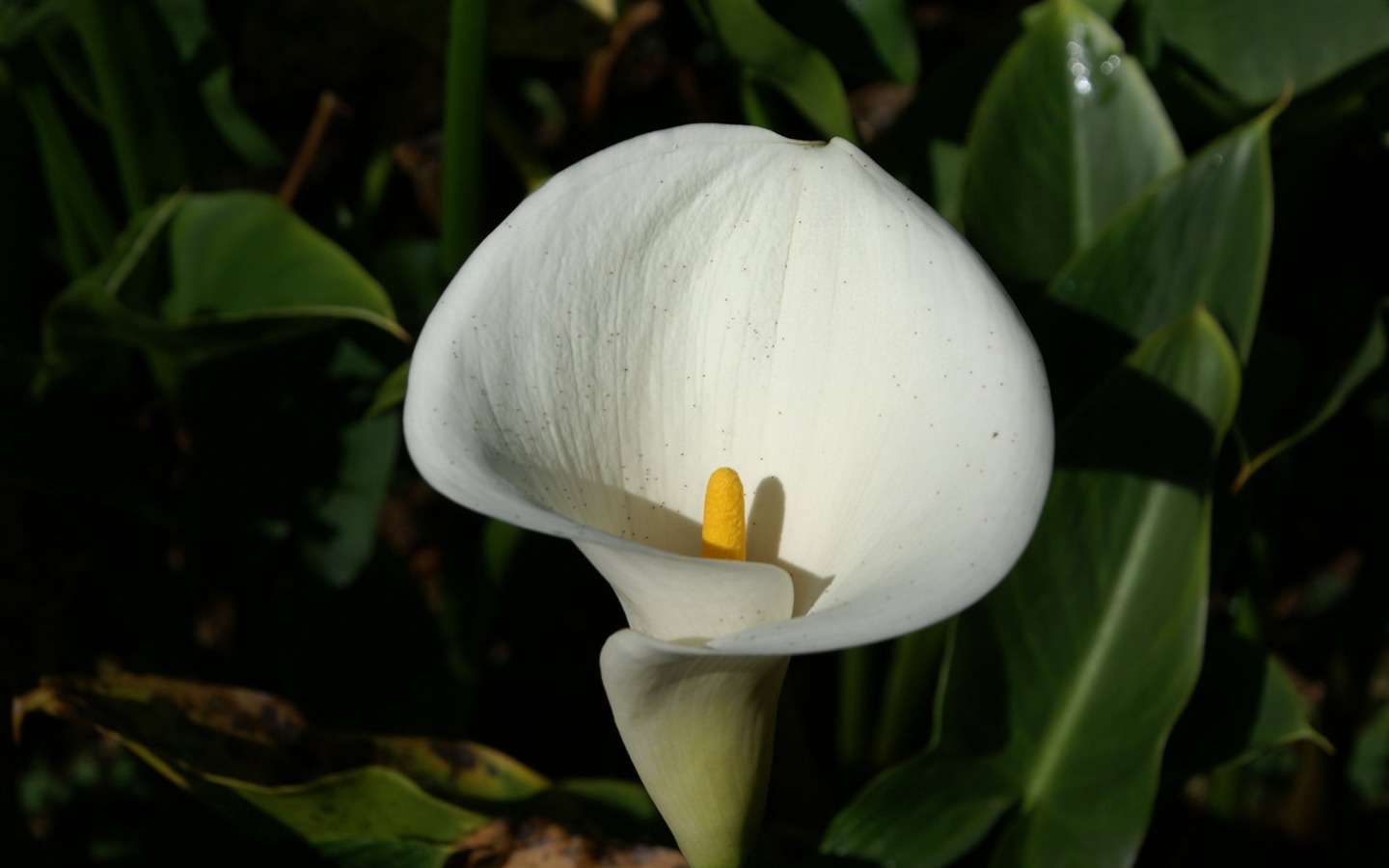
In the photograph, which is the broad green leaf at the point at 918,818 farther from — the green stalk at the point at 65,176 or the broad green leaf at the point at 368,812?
the green stalk at the point at 65,176

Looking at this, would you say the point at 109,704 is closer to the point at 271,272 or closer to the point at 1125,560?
the point at 271,272

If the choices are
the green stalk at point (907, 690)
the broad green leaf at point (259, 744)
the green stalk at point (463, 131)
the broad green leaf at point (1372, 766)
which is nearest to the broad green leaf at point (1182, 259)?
the green stalk at point (907, 690)

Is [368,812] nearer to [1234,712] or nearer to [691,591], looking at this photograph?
[691,591]

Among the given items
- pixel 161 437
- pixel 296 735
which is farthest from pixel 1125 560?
pixel 161 437

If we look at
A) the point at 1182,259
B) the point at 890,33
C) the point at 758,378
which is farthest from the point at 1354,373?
the point at 758,378

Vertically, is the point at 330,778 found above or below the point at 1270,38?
A: below
